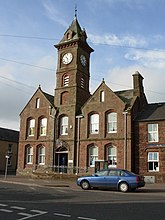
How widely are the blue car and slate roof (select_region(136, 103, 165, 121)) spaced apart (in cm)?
1184

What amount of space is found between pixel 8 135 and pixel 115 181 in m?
36.3

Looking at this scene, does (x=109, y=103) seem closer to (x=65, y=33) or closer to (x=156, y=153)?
(x=156, y=153)

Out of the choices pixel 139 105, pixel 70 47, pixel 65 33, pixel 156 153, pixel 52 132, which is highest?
pixel 65 33

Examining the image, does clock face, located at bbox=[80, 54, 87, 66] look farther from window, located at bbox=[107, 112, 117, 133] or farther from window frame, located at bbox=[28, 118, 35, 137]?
window frame, located at bbox=[28, 118, 35, 137]

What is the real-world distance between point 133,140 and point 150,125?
8.25 feet

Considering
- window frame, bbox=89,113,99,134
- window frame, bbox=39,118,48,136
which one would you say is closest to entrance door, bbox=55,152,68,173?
window frame, bbox=39,118,48,136

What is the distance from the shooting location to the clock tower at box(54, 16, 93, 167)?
34.8m

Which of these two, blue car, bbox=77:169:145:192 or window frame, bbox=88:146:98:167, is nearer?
blue car, bbox=77:169:145:192

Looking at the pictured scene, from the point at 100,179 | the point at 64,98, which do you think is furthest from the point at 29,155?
the point at 100,179

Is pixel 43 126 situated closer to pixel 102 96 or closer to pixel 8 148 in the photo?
pixel 102 96

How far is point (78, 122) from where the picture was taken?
3472 centimetres

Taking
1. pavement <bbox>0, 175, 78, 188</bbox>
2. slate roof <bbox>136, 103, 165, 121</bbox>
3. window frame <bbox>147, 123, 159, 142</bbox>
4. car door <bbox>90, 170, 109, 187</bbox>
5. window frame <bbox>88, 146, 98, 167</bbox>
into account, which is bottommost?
pavement <bbox>0, 175, 78, 188</bbox>

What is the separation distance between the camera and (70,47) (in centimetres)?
3838

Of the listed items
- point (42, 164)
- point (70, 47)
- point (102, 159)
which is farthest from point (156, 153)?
point (70, 47)
